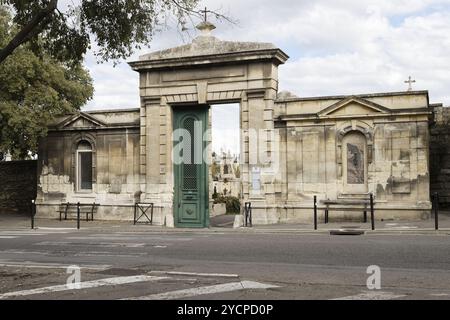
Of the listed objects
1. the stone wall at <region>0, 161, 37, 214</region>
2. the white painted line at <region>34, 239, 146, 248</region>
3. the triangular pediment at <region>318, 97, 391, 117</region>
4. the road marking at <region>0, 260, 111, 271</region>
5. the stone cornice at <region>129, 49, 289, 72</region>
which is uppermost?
the stone cornice at <region>129, 49, 289, 72</region>

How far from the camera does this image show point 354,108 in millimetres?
19844

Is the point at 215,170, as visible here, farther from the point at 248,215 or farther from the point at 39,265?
the point at 39,265

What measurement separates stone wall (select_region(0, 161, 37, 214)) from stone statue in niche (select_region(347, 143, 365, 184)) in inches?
604

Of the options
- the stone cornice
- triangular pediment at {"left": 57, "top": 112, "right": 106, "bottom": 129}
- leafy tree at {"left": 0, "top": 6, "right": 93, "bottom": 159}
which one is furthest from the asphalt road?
triangular pediment at {"left": 57, "top": 112, "right": 106, "bottom": 129}

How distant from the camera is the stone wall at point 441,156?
22.1 m

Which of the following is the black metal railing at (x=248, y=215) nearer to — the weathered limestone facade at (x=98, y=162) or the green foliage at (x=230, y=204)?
the weathered limestone facade at (x=98, y=162)

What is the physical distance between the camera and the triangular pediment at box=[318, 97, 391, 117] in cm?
1944

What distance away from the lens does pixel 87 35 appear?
12.7 metres

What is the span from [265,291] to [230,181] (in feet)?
101

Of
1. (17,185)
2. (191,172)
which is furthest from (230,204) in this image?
(17,185)

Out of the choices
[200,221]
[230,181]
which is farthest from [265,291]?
[230,181]

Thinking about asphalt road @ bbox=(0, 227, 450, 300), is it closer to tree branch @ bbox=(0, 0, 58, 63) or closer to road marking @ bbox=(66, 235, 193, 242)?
road marking @ bbox=(66, 235, 193, 242)

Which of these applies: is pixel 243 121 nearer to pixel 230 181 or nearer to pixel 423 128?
pixel 423 128
